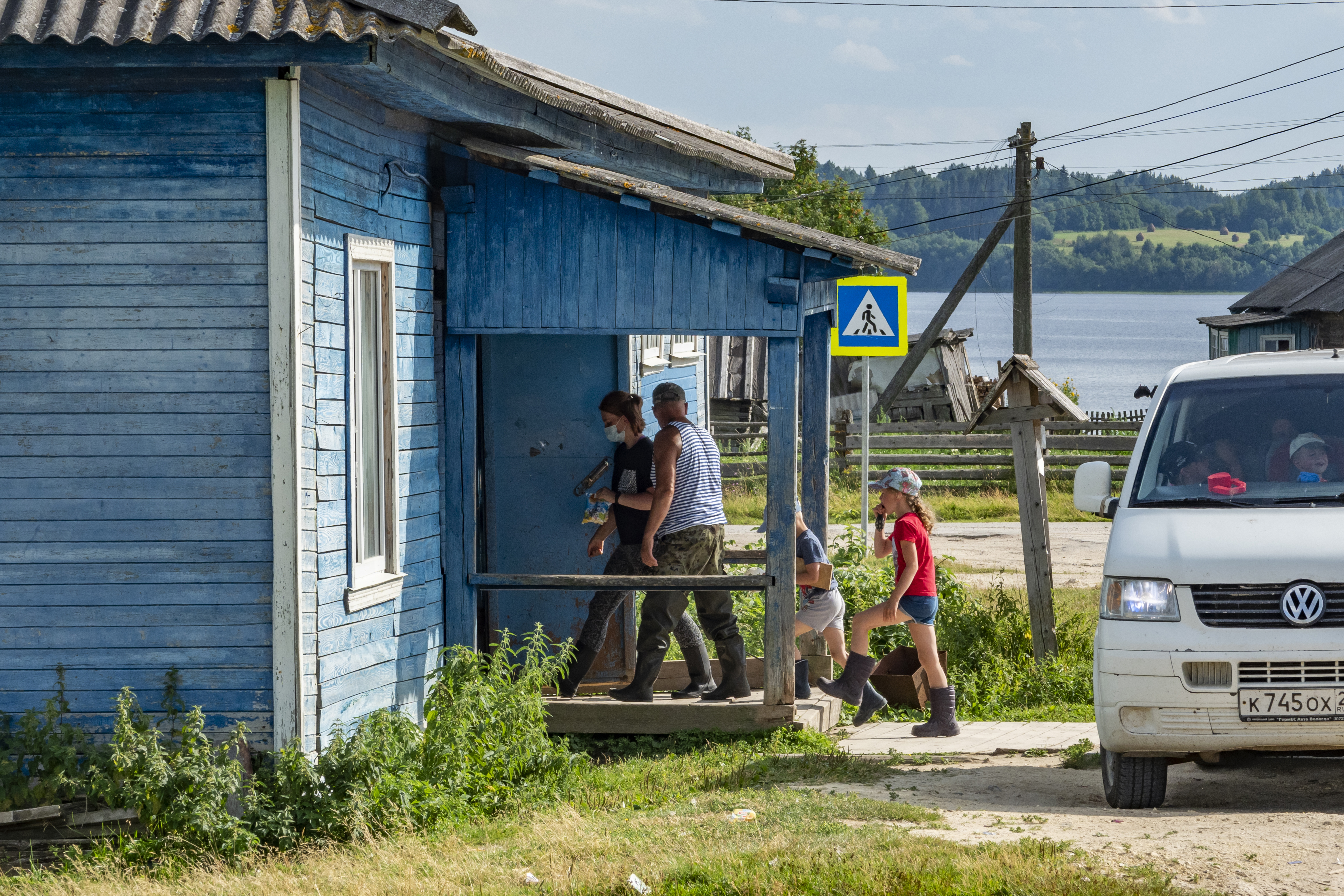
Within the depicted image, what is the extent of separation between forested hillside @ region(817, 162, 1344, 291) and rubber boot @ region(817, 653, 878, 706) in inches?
5075

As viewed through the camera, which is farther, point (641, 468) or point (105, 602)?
point (641, 468)

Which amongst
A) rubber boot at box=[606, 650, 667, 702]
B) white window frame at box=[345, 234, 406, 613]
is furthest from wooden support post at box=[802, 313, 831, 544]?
white window frame at box=[345, 234, 406, 613]

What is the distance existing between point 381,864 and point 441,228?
145 inches

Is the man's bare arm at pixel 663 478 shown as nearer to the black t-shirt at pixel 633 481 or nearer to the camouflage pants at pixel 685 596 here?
the camouflage pants at pixel 685 596

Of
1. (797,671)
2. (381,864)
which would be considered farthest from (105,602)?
(797,671)

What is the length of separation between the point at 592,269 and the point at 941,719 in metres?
3.47

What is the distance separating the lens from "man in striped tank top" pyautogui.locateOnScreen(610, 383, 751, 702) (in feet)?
26.5

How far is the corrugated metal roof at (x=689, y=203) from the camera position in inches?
292

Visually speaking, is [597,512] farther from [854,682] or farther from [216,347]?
[216,347]

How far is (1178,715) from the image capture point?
5.63m

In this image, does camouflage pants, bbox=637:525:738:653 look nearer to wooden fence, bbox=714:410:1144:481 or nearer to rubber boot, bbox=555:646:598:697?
rubber boot, bbox=555:646:598:697

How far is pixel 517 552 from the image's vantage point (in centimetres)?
920

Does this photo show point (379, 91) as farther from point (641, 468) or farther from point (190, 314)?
point (641, 468)

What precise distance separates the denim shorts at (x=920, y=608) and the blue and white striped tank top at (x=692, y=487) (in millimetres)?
1292
